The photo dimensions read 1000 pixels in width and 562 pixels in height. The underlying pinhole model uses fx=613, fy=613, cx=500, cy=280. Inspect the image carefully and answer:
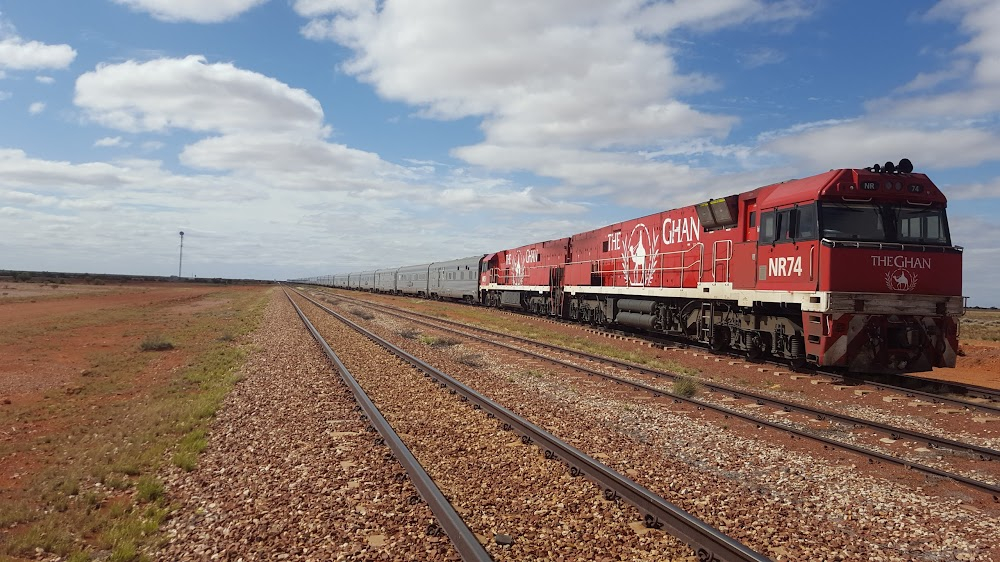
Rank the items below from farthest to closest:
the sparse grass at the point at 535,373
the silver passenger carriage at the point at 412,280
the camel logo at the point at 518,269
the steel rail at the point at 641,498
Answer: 1. the silver passenger carriage at the point at 412,280
2. the camel logo at the point at 518,269
3. the sparse grass at the point at 535,373
4. the steel rail at the point at 641,498

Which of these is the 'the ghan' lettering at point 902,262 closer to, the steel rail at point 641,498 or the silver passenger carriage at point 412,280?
the steel rail at point 641,498

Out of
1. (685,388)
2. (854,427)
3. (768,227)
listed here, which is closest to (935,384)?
(768,227)

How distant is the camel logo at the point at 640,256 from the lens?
1975cm

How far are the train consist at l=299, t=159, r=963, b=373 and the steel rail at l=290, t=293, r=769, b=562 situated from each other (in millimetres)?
6526

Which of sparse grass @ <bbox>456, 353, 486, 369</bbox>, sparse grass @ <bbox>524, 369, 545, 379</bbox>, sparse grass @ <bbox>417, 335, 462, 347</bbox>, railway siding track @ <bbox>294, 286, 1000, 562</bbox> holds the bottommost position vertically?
railway siding track @ <bbox>294, 286, 1000, 562</bbox>

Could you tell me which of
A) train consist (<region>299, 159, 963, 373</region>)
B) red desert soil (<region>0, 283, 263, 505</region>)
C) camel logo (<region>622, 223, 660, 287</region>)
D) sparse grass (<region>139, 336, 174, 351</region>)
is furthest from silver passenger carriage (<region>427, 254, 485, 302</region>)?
train consist (<region>299, 159, 963, 373</region>)

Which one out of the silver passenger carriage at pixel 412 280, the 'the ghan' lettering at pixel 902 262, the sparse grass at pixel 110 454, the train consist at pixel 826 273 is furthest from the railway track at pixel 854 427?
the silver passenger carriage at pixel 412 280

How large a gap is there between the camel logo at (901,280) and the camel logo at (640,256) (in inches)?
333

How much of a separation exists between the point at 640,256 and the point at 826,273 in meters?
9.76

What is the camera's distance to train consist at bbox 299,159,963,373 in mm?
11180

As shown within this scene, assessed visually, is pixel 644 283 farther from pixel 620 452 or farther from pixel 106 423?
pixel 106 423

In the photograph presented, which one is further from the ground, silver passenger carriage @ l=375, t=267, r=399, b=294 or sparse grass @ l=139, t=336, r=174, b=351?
silver passenger carriage @ l=375, t=267, r=399, b=294

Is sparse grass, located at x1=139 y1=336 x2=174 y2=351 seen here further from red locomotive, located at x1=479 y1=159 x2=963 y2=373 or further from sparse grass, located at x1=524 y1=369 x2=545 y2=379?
red locomotive, located at x1=479 y1=159 x2=963 y2=373

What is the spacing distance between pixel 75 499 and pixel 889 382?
13.9m
